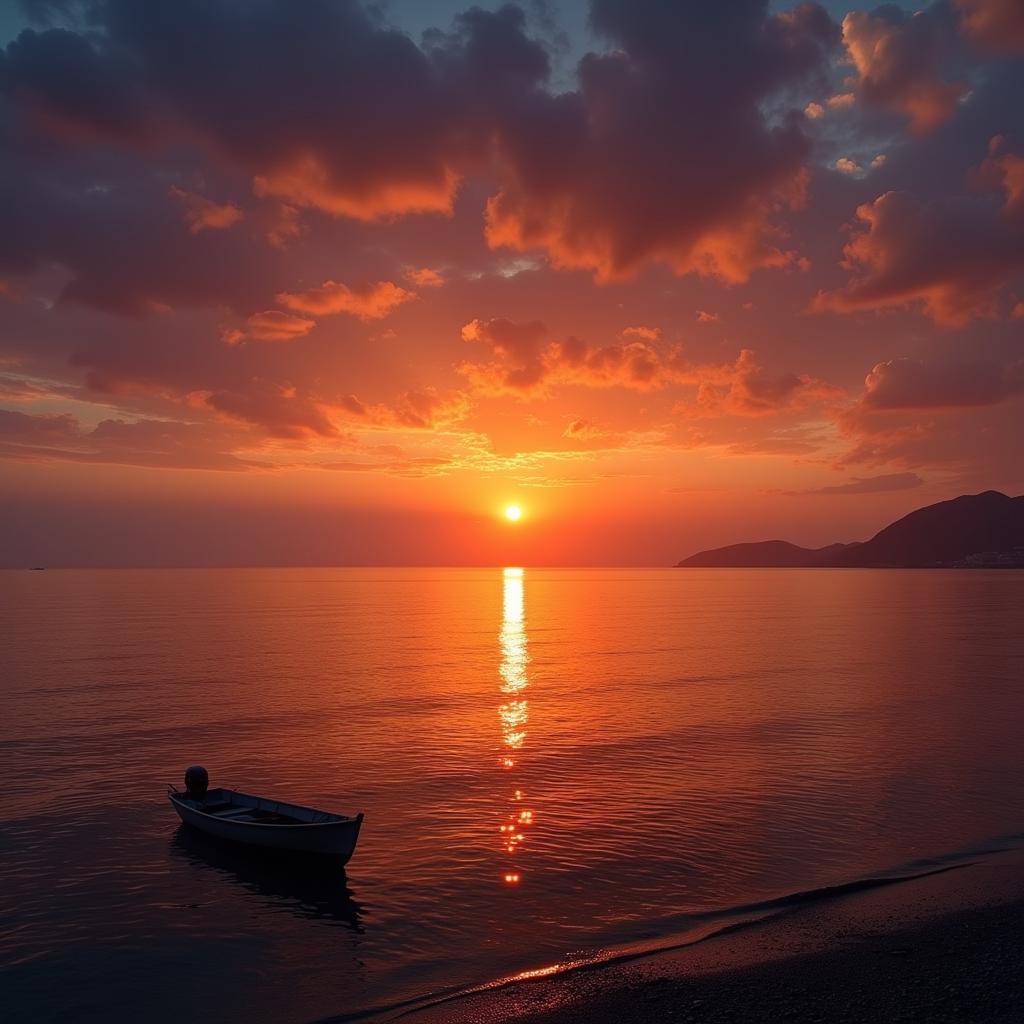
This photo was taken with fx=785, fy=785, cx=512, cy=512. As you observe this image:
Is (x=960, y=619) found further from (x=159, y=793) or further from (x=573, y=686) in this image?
(x=159, y=793)

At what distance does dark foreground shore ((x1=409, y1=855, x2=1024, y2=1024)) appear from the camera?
55.4 feet

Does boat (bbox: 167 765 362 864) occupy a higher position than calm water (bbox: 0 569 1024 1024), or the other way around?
boat (bbox: 167 765 362 864)

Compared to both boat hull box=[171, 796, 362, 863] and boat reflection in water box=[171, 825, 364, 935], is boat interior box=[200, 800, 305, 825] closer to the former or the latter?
boat hull box=[171, 796, 362, 863]

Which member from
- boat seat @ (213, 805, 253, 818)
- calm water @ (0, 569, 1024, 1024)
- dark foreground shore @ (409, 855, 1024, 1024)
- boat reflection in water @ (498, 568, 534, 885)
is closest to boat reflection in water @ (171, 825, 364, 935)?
calm water @ (0, 569, 1024, 1024)

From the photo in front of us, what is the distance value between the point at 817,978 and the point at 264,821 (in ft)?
63.6

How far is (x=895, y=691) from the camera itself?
64.6 meters

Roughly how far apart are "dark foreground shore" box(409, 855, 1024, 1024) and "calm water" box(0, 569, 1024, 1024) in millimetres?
1831

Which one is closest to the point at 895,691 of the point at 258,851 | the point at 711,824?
the point at 711,824

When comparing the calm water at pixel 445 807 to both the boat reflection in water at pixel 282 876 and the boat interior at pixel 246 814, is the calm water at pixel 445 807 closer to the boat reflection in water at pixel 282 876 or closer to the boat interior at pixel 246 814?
the boat reflection in water at pixel 282 876

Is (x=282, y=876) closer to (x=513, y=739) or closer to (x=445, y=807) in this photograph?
(x=445, y=807)

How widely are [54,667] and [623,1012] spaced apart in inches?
3047

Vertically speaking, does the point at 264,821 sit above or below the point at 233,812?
above

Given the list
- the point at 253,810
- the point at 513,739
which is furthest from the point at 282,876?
the point at 513,739

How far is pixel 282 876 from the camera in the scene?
89.2 ft
